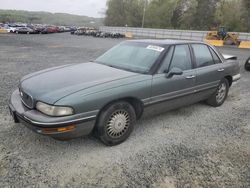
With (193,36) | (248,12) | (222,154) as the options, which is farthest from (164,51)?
(248,12)

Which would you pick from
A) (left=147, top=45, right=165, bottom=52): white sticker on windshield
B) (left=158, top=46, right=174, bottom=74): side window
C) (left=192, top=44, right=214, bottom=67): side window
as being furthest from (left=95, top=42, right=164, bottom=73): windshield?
Result: (left=192, top=44, right=214, bottom=67): side window

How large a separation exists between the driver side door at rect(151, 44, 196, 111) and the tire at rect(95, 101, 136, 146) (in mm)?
498

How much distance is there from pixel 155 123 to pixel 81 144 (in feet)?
4.73

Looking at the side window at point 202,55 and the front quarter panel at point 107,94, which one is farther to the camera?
the side window at point 202,55

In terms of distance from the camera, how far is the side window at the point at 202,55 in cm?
439

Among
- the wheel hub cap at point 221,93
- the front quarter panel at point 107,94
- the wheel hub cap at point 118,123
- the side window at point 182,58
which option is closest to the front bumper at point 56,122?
the front quarter panel at point 107,94

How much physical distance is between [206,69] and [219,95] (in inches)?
37.1

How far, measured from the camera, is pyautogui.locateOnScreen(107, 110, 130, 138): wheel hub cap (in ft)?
10.7

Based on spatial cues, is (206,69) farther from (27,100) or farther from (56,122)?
(27,100)

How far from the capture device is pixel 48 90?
9.84 ft

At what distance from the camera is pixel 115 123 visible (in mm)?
3297

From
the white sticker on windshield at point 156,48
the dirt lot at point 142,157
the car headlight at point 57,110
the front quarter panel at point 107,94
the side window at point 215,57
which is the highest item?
the white sticker on windshield at point 156,48

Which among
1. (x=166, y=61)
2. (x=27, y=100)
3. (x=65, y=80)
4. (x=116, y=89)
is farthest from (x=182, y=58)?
(x=27, y=100)

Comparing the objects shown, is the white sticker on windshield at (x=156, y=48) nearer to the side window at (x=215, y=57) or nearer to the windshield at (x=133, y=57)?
the windshield at (x=133, y=57)
